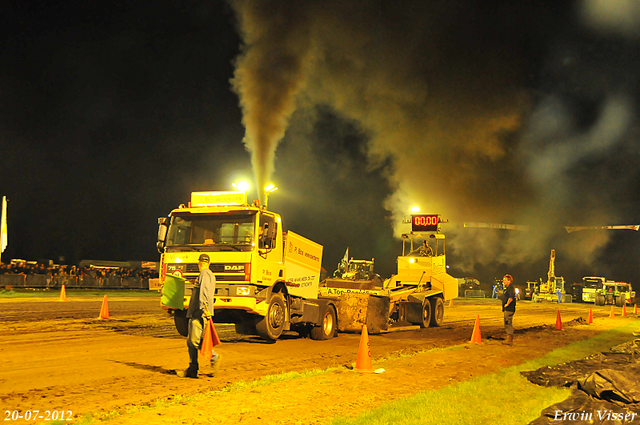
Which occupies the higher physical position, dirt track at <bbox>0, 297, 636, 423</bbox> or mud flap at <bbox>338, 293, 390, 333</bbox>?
mud flap at <bbox>338, 293, 390, 333</bbox>

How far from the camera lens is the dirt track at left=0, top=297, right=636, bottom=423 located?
281 inches

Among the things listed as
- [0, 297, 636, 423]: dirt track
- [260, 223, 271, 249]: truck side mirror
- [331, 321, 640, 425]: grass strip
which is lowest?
[0, 297, 636, 423]: dirt track

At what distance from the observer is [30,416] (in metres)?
5.90

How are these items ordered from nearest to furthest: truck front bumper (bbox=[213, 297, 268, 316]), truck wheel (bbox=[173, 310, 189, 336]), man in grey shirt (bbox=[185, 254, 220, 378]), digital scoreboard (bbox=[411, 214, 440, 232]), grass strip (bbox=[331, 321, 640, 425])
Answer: grass strip (bbox=[331, 321, 640, 425]) → man in grey shirt (bbox=[185, 254, 220, 378]) → truck front bumper (bbox=[213, 297, 268, 316]) → truck wheel (bbox=[173, 310, 189, 336]) → digital scoreboard (bbox=[411, 214, 440, 232])

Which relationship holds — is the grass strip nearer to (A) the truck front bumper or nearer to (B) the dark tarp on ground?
(B) the dark tarp on ground

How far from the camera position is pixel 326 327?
1521 cm

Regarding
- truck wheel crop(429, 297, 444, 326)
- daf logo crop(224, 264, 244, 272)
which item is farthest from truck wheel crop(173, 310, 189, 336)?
truck wheel crop(429, 297, 444, 326)

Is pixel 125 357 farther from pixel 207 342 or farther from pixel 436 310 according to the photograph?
pixel 436 310

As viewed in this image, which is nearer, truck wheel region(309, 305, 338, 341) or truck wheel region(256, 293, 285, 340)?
truck wheel region(256, 293, 285, 340)

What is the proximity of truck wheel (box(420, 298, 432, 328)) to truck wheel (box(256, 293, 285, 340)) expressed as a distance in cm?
779

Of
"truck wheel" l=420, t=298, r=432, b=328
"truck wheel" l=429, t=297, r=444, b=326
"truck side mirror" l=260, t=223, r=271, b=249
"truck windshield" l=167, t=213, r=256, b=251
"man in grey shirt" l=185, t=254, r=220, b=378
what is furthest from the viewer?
"truck wheel" l=429, t=297, r=444, b=326

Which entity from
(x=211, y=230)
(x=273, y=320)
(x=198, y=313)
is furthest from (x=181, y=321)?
(x=198, y=313)

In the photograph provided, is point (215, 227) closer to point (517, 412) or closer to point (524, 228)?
point (517, 412)

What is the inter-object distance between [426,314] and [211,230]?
1043cm
